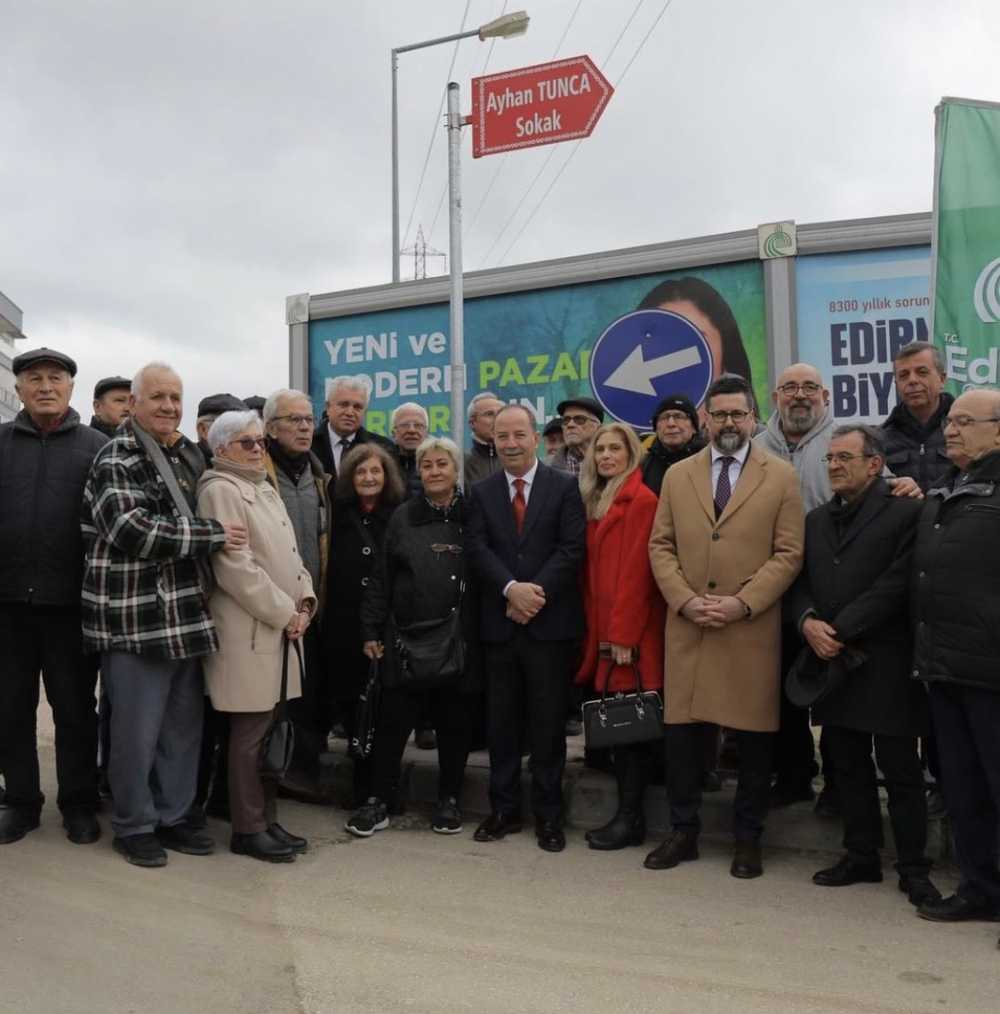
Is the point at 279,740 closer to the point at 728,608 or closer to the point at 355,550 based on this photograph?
the point at 355,550

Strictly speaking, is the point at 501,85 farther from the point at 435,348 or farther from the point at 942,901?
the point at 942,901

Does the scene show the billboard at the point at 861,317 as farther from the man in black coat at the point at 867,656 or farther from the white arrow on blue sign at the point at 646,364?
the man in black coat at the point at 867,656

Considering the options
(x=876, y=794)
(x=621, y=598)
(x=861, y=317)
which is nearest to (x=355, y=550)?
(x=621, y=598)

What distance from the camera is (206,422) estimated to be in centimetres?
612

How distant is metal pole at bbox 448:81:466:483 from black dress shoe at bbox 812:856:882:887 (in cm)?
270

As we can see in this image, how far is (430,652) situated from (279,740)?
2.54 feet

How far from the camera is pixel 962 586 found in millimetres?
3781

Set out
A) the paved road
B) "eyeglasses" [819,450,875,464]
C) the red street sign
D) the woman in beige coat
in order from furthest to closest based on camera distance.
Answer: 1. the red street sign
2. the woman in beige coat
3. "eyeglasses" [819,450,875,464]
4. the paved road

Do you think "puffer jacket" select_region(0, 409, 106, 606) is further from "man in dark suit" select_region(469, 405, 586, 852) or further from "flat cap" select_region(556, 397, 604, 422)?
"flat cap" select_region(556, 397, 604, 422)

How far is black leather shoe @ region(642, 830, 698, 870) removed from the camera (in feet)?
14.7

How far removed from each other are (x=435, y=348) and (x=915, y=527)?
4590 millimetres

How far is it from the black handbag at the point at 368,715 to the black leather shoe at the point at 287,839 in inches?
20.7

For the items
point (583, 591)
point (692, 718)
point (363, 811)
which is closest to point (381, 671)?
point (363, 811)

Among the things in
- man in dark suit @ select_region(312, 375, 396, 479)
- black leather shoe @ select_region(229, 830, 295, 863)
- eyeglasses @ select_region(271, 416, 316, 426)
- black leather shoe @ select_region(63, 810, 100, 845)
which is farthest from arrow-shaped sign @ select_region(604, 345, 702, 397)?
black leather shoe @ select_region(63, 810, 100, 845)
